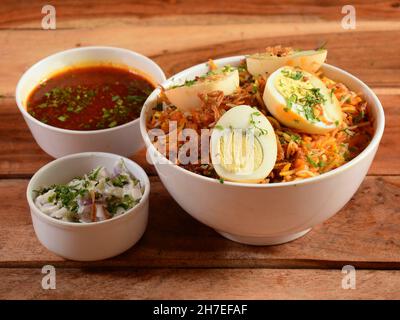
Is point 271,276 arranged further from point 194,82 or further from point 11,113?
point 11,113

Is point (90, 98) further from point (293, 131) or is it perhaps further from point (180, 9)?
point (180, 9)

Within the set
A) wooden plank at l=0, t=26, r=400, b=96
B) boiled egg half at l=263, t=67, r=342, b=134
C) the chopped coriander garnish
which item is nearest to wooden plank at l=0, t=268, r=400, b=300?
boiled egg half at l=263, t=67, r=342, b=134

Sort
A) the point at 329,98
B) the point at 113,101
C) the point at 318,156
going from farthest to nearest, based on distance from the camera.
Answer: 1. the point at 113,101
2. the point at 329,98
3. the point at 318,156

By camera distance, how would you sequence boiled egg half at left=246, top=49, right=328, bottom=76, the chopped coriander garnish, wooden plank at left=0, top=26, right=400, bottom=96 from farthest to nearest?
wooden plank at left=0, top=26, right=400, bottom=96 → the chopped coriander garnish → boiled egg half at left=246, top=49, right=328, bottom=76

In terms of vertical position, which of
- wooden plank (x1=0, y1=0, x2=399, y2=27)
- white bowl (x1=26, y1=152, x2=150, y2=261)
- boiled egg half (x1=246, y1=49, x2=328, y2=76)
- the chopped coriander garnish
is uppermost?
boiled egg half (x1=246, y1=49, x2=328, y2=76)

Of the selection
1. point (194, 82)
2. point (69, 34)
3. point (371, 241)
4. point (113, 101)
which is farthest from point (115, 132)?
point (69, 34)

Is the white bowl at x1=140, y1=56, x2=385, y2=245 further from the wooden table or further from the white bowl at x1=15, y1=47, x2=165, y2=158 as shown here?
the white bowl at x1=15, y1=47, x2=165, y2=158

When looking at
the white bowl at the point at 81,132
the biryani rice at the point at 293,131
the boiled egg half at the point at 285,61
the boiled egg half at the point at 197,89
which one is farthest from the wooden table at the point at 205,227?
the boiled egg half at the point at 285,61
